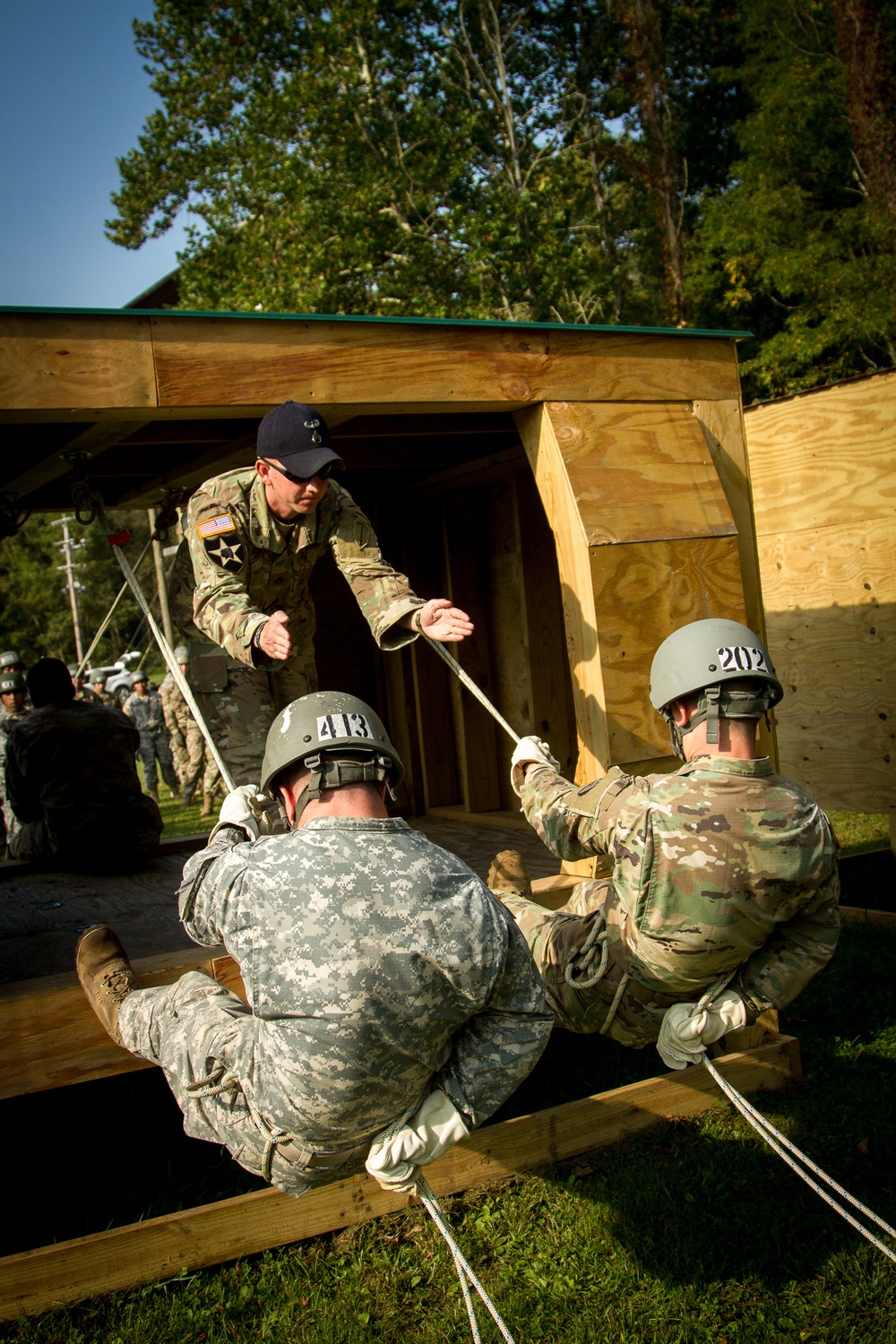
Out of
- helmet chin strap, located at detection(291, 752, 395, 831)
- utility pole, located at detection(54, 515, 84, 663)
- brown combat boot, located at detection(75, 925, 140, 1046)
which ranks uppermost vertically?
utility pole, located at detection(54, 515, 84, 663)

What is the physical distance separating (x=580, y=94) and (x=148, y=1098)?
26.5 metres

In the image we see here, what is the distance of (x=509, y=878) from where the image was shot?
15.1 ft

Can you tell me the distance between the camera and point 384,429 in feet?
20.4

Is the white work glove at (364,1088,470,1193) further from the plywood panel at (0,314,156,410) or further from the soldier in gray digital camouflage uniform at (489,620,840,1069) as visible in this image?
the plywood panel at (0,314,156,410)

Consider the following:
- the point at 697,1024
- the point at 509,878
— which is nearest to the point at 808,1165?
the point at 697,1024

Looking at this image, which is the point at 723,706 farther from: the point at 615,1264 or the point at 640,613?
the point at 615,1264

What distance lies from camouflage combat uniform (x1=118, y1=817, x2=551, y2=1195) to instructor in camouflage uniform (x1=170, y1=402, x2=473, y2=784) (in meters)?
1.38

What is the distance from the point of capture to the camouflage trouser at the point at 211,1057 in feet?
9.72

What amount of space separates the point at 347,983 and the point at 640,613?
2682 mm

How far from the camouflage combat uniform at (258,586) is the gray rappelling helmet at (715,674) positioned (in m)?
1.35

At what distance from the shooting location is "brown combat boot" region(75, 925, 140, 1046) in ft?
12.2

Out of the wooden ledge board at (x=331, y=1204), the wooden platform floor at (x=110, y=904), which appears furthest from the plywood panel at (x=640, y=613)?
the wooden ledge board at (x=331, y=1204)

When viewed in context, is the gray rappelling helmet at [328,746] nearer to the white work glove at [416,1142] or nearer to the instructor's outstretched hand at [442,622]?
the white work glove at [416,1142]

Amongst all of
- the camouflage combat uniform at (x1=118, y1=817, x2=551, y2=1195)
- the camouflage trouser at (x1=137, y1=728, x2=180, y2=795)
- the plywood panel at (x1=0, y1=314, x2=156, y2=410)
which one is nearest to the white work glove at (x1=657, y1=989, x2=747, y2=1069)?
the camouflage combat uniform at (x1=118, y1=817, x2=551, y2=1195)
